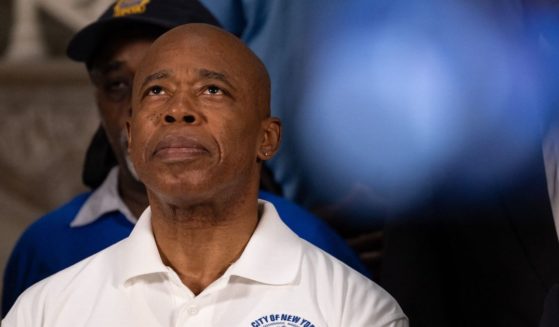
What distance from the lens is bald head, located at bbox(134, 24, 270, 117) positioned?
1.24 metres

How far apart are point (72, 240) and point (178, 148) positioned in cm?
49

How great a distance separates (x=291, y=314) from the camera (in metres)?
1.20

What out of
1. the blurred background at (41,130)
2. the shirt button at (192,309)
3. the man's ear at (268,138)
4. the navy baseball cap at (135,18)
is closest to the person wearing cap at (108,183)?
the navy baseball cap at (135,18)

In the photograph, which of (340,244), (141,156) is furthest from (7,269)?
(141,156)

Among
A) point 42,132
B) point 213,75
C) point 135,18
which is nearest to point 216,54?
point 213,75

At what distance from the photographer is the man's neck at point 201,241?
48.9 inches

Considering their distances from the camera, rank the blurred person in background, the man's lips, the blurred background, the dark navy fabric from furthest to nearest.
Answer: the blurred background → the dark navy fabric → the blurred person in background → the man's lips

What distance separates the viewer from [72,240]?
5.37 feet

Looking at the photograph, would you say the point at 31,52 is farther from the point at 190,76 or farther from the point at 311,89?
the point at 190,76

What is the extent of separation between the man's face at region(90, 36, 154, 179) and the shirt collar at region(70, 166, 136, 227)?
39 mm

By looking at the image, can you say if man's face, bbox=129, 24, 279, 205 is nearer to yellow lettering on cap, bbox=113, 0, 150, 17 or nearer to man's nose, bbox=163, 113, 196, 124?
man's nose, bbox=163, 113, 196, 124

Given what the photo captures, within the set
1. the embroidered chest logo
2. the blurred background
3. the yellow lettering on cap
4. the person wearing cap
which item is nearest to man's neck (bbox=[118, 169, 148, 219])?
the person wearing cap

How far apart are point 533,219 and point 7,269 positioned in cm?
72

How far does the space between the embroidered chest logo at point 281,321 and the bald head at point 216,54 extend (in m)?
0.21
